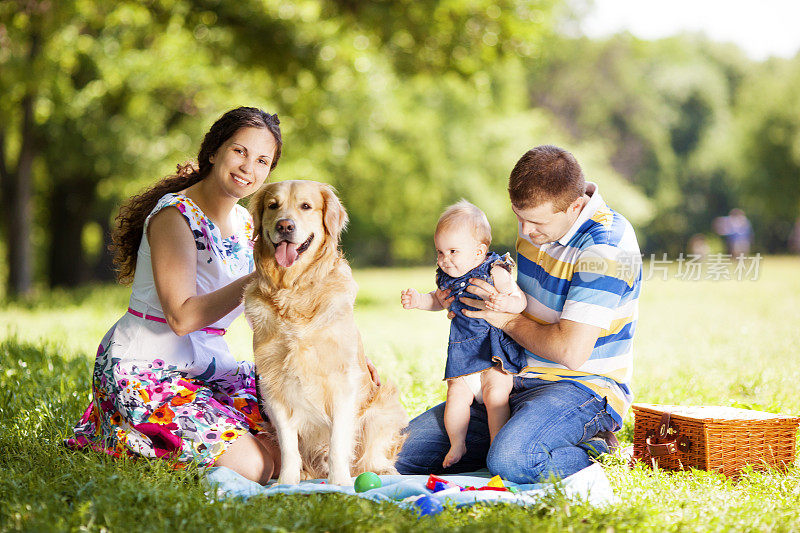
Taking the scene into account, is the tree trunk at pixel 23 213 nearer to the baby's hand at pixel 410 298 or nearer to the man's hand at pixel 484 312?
the baby's hand at pixel 410 298

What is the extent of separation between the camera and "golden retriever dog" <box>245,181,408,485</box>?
342 cm

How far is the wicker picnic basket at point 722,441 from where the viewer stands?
152 inches

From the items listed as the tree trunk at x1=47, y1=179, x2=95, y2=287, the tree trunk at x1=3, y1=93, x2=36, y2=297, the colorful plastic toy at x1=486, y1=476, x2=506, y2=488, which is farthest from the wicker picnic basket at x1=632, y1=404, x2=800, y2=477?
the tree trunk at x1=47, y1=179, x2=95, y2=287

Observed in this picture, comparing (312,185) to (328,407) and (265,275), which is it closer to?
(265,275)

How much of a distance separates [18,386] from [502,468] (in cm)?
371

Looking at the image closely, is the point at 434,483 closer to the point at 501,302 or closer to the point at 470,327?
the point at 470,327

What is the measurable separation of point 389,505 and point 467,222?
1405mm

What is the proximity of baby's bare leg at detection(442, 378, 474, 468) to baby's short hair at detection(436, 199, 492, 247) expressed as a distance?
774mm

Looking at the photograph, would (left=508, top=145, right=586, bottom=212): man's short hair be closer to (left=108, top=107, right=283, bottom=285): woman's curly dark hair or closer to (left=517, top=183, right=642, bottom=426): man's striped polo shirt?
(left=517, top=183, right=642, bottom=426): man's striped polo shirt

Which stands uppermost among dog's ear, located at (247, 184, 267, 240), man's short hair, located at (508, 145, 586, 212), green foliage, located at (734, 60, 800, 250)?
green foliage, located at (734, 60, 800, 250)

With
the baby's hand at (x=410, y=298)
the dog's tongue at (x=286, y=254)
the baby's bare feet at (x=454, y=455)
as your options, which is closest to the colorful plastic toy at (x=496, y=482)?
the baby's bare feet at (x=454, y=455)

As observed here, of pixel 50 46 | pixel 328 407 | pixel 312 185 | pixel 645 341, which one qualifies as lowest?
pixel 645 341

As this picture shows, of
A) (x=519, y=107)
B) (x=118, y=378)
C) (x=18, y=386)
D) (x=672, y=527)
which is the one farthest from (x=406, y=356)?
(x=519, y=107)

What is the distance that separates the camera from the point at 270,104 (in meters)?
16.5
